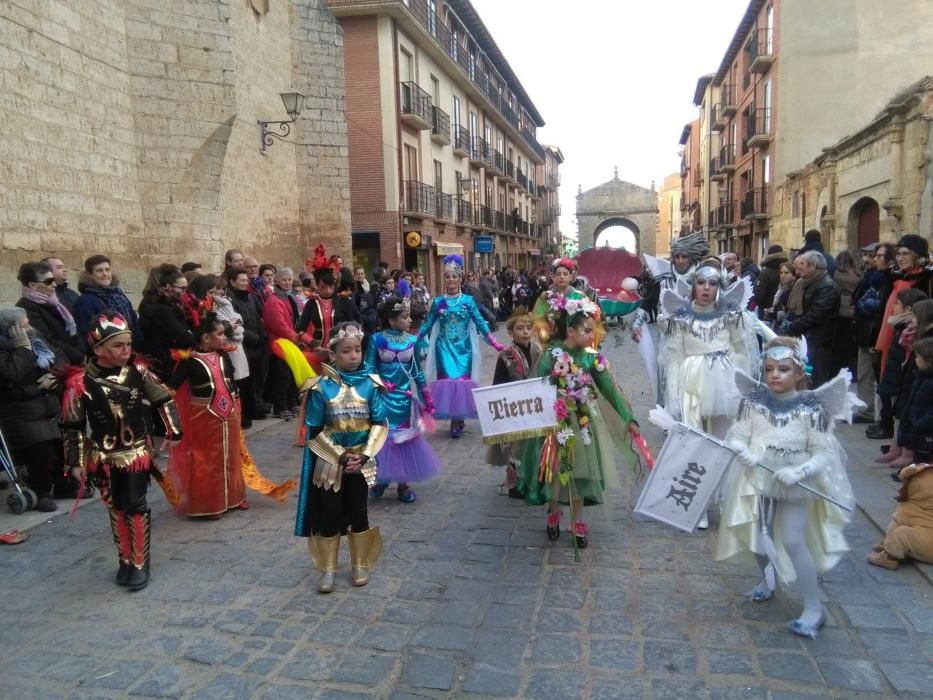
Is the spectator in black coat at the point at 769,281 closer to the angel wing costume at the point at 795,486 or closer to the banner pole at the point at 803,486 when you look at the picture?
the angel wing costume at the point at 795,486

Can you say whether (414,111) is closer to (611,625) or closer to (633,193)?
(611,625)

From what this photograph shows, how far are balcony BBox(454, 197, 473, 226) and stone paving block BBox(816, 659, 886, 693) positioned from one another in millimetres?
27629

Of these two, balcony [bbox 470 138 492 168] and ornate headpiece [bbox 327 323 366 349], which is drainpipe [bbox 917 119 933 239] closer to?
ornate headpiece [bbox 327 323 366 349]

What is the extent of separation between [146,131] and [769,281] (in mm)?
9704

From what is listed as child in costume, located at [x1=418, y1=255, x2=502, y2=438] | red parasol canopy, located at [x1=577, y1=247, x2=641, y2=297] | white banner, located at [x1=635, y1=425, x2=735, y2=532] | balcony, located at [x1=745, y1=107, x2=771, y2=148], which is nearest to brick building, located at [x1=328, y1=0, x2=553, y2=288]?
balcony, located at [x1=745, y1=107, x2=771, y2=148]

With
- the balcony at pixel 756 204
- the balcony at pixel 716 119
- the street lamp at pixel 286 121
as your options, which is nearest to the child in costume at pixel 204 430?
the street lamp at pixel 286 121

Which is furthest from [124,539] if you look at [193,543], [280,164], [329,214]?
[329,214]

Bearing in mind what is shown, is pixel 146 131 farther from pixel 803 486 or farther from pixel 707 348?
pixel 803 486

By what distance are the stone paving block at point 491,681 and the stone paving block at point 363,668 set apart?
0.39 m

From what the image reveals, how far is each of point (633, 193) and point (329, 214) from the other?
188 feet

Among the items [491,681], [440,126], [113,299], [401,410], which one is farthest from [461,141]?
[491,681]

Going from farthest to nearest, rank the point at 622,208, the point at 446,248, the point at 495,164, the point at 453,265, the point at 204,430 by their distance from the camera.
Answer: the point at 622,208 < the point at 495,164 < the point at 446,248 < the point at 453,265 < the point at 204,430

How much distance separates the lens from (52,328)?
601 cm

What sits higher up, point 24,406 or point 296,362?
point 296,362
